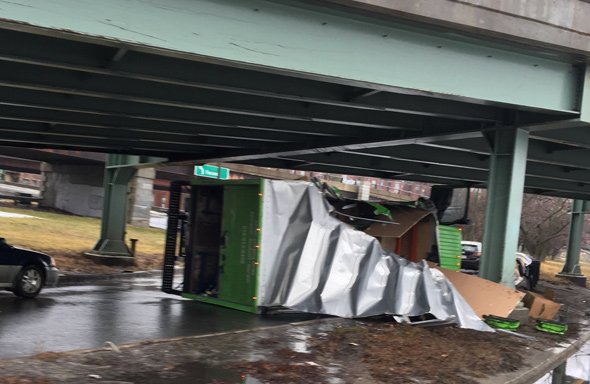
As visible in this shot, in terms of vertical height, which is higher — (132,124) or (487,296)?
(132,124)

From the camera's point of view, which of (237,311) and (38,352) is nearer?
(38,352)

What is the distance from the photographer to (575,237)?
3472 cm

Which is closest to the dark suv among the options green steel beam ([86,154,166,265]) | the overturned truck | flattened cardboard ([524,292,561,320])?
the overturned truck

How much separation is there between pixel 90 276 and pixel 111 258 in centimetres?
309

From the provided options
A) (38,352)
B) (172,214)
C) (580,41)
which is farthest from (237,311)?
(580,41)

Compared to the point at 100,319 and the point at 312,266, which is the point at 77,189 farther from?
the point at 312,266

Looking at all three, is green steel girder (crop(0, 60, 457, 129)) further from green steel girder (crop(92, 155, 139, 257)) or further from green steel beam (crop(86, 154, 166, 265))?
green steel girder (crop(92, 155, 139, 257))

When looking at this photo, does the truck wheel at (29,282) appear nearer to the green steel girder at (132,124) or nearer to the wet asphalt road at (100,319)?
the wet asphalt road at (100,319)

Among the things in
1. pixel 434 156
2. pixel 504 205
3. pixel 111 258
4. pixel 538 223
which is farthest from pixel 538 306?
pixel 538 223

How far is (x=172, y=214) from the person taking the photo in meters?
12.9

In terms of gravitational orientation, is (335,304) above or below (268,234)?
below

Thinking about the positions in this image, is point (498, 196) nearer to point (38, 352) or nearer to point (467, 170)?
point (38, 352)

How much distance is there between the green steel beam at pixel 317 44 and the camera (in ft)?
21.4

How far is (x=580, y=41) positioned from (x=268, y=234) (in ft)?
20.8
